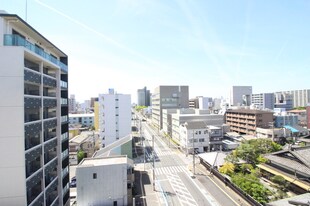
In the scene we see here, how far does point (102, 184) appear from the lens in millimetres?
27281

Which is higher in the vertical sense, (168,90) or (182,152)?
(168,90)

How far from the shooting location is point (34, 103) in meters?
16.2

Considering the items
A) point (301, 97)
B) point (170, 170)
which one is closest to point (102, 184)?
point (170, 170)

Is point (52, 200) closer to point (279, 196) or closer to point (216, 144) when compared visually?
point (279, 196)

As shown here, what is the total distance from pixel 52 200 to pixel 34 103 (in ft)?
35.5

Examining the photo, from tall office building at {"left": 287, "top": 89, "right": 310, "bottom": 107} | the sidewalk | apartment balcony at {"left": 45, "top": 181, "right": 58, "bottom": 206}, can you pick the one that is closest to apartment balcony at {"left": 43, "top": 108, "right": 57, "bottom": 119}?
apartment balcony at {"left": 45, "top": 181, "right": 58, "bottom": 206}

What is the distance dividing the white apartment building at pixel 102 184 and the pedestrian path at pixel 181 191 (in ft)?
24.8

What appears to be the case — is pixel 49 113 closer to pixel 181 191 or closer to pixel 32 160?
pixel 32 160

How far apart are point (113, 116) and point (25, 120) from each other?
4187 centimetres

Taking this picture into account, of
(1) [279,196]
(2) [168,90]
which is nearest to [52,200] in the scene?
(1) [279,196]

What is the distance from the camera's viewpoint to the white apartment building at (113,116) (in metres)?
56.3

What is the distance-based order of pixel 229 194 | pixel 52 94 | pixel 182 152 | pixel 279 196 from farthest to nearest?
pixel 182 152
pixel 229 194
pixel 279 196
pixel 52 94

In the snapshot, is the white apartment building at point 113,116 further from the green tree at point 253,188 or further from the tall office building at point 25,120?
the green tree at point 253,188

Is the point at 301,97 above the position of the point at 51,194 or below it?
above
